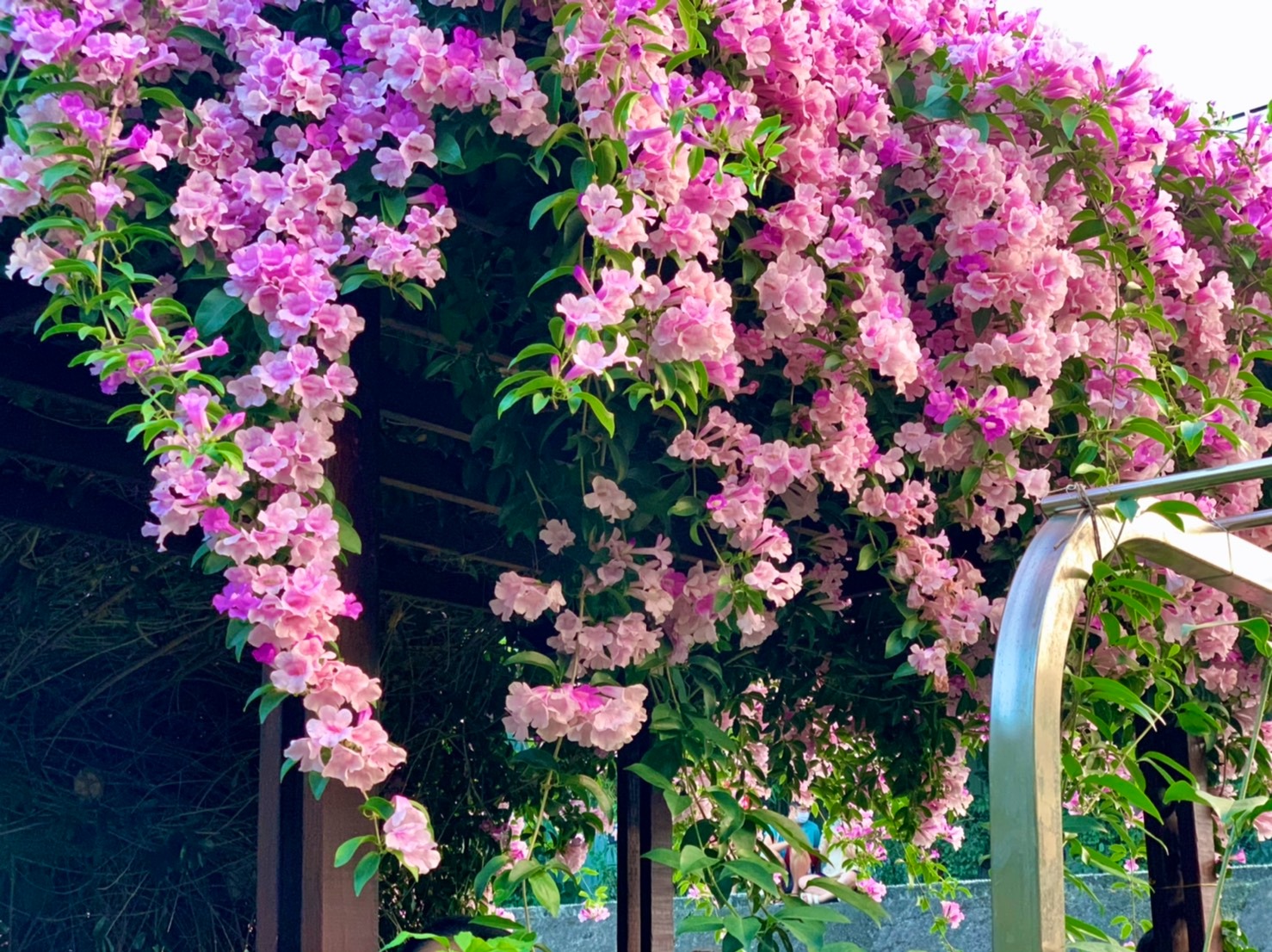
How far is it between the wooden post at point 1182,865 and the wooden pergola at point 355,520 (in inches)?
37.5

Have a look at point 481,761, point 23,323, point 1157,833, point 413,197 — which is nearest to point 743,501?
point 413,197

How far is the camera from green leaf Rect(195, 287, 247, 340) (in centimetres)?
130

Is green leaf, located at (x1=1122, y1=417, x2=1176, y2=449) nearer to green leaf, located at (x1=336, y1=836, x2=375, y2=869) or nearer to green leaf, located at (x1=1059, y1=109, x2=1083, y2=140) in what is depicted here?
green leaf, located at (x1=1059, y1=109, x2=1083, y2=140)

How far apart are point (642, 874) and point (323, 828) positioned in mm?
885

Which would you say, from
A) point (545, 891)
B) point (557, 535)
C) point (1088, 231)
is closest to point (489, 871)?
point (545, 891)

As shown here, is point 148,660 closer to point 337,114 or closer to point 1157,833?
point 337,114

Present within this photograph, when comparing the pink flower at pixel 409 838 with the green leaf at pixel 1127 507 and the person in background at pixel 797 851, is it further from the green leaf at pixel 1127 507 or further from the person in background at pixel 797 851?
the green leaf at pixel 1127 507

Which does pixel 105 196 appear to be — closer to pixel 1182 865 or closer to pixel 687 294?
pixel 687 294

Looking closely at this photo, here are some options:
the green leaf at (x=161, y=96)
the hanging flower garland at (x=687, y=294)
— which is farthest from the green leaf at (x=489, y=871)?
the green leaf at (x=161, y=96)

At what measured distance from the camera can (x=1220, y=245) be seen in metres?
2.10

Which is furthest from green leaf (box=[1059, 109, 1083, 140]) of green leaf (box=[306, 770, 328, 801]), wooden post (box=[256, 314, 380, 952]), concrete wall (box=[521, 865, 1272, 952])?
concrete wall (box=[521, 865, 1272, 952])

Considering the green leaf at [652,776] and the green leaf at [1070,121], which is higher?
the green leaf at [1070,121]

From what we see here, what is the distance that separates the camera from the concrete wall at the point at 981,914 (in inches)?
225

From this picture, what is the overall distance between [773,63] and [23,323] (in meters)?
0.98
